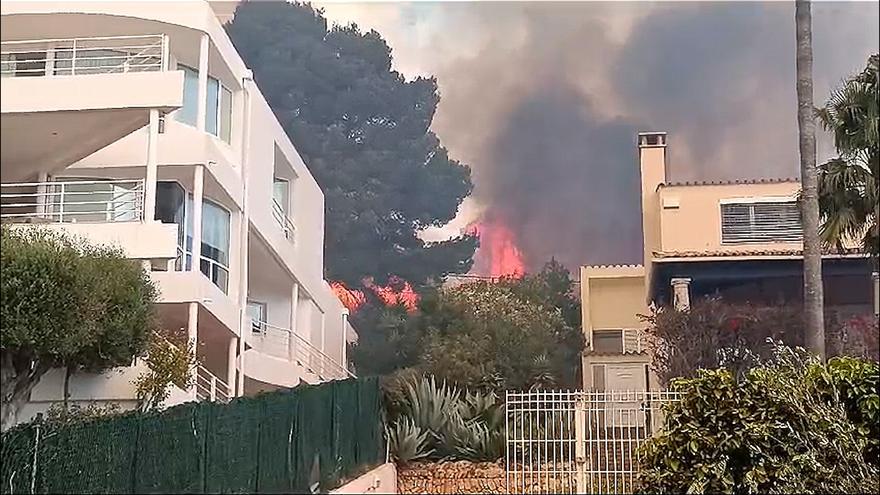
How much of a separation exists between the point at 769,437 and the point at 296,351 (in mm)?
12003

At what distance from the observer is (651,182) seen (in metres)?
24.2

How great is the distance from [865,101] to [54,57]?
12.0 m

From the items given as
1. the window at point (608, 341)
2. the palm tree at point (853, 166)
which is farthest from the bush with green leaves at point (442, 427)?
the window at point (608, 341)

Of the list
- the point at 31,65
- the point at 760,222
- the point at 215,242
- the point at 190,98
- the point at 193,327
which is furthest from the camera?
the point at 760,222

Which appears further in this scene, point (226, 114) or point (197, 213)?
point (226, 114)

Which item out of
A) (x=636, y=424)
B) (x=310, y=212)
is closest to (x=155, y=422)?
(x=636, y=424)

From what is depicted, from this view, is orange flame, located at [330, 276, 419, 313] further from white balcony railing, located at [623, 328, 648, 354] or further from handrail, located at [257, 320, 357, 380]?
white balcony railing, located at [623, 328, 648, 354]

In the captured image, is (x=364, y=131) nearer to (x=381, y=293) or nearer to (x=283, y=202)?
(x=381, y=293)

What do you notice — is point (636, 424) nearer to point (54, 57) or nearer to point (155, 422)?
point (155, 422)

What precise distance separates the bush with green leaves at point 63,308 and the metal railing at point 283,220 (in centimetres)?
792

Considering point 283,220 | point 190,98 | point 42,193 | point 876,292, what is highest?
point 190,98

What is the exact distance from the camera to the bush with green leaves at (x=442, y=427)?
40.3 feet

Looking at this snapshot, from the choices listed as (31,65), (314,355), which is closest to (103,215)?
(31,65)

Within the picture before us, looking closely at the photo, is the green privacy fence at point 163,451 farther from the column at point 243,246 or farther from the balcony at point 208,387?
the column at point 243,246
